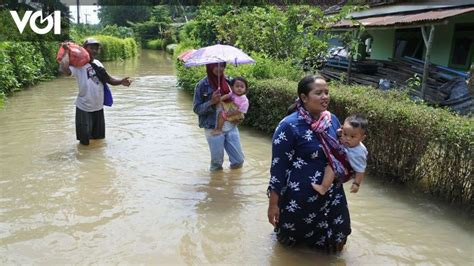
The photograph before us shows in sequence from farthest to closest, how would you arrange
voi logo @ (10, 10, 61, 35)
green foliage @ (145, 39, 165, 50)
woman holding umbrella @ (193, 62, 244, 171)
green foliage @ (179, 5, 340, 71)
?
1. green foliage @ (145, 39, 165, 50)
2. voi logo @ (10, 10, 61, 35)
3. green foliage @ (179, 5, 340, 71)
4. woman holding umbrella @ (193, 62, 244, 171)

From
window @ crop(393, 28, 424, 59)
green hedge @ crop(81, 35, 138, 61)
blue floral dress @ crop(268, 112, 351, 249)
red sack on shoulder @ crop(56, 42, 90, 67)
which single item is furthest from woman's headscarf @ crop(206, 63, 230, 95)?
green hedge @ crop(81, 35, 138, 61)

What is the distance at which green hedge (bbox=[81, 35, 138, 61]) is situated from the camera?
109 ft

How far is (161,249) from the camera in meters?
4.14

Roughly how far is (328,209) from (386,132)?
2.51 meters

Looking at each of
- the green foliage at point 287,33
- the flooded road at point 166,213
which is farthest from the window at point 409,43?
the flooded road at point 166,213

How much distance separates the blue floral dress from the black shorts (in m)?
5.00

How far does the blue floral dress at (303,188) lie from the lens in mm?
3549

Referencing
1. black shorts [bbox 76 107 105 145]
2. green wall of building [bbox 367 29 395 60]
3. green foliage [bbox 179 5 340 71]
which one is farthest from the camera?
green wall of building [bbox 367 29 395 60]

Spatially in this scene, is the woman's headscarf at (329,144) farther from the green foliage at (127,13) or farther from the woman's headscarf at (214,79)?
the green foliage at (127,13)

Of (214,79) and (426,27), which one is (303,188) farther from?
(426,27)

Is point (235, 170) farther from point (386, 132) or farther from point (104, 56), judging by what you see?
point (104, 56)

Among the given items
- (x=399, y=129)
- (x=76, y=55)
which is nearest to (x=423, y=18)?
(x=399, y=129)

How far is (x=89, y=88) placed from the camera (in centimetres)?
766

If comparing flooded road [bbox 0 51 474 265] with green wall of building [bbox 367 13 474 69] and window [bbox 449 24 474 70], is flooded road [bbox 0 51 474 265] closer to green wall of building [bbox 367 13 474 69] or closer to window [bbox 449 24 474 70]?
window [bbox 449 24 474 70]
